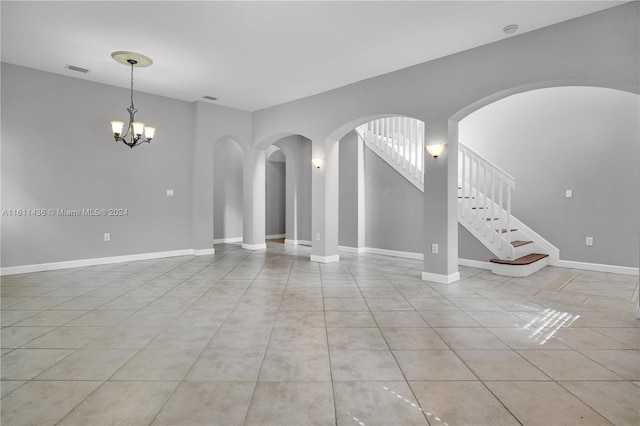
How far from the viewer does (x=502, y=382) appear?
86.2 inches

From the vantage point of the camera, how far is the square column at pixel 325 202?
21.4ft

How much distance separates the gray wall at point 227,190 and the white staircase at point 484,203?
4.03 meters

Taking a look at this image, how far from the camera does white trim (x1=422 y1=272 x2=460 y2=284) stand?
4.82 meters

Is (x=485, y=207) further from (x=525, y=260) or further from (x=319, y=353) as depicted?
(x=319, y=353)

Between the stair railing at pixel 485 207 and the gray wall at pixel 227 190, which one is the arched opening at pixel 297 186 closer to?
the gray wall at pixel 227 190

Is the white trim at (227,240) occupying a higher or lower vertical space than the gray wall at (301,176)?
lower

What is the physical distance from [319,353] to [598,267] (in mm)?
5661

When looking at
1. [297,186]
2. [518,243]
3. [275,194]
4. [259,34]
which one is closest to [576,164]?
[518,243]

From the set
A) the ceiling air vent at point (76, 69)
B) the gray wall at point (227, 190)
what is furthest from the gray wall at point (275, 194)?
the ceiling air vent at point (76, 69)

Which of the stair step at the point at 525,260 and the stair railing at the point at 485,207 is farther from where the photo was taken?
the stair railing at the point at 485,207

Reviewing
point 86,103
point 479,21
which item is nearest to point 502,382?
point 479,21

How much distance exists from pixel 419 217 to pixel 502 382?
486cm

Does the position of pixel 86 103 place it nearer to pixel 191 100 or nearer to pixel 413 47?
pixel 191 100

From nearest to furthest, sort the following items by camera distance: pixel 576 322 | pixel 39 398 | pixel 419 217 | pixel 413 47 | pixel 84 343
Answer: pixel 39 398 < pixel 84 343 < pixel 576 322 < pixel 413 47 < pixel 419 217
